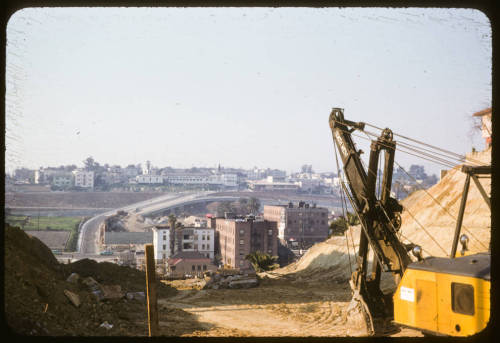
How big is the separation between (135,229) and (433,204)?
72253 mm

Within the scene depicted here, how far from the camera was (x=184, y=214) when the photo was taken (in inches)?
5054

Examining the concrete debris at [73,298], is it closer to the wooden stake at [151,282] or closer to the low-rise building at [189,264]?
the wooden stake at [151,282]

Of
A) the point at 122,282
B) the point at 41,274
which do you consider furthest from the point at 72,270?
the point at 41,274

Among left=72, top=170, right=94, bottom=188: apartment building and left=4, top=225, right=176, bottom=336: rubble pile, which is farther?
left=72, top=170, right=94, bottom=188: apartment building

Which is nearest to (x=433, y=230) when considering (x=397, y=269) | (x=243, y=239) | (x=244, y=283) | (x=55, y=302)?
(x=244, y=283)

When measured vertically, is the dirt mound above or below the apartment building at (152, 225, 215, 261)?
above

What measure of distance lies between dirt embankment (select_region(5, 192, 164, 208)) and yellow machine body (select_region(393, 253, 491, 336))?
82179 mm

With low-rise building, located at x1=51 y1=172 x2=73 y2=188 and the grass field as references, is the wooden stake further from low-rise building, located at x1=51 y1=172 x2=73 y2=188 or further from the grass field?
low-rise building, located at x1=51 y1=172 x2=73 y2=188

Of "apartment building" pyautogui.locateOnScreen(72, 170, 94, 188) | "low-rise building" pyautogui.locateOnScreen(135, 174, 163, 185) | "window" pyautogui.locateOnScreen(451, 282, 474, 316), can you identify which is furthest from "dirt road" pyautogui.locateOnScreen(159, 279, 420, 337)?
"low-rise building" pyautogui.locateOnScreen(135, 174, 163, 185)

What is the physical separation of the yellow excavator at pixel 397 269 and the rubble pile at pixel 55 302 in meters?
6.55

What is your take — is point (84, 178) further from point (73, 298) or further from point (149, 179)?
point (73, 298)

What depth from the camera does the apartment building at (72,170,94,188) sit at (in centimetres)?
11951

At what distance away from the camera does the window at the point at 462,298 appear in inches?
308

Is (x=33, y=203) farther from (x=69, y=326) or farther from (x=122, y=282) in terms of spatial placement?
(x=69, y=326)
